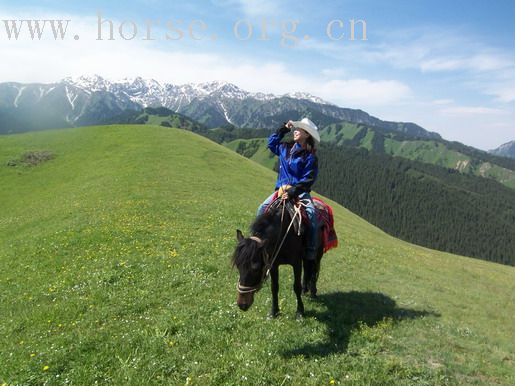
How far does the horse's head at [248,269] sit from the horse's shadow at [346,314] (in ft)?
6.12

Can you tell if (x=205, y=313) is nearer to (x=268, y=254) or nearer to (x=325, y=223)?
(x=268, y=254)

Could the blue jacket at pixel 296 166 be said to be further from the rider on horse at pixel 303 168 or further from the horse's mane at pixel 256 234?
the horse's mane at pixel 256 234

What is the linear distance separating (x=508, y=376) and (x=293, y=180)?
7.28 meters

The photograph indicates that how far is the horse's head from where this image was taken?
25.1 ft

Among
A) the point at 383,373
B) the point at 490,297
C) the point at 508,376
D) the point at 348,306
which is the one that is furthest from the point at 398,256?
the point at 383,373

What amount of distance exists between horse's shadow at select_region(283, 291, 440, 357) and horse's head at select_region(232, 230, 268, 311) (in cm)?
186

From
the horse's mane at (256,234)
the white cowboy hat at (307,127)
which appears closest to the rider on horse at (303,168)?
the white cowboy hat at (307,127)

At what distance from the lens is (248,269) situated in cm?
766

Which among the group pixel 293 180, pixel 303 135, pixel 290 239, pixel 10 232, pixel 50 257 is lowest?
pixel 10 232

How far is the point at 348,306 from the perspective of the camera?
11.8m

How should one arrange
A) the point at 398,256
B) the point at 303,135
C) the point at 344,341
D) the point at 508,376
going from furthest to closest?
the point at 398,256, the point at 303,135, the point at 344,341, the point at 508,376

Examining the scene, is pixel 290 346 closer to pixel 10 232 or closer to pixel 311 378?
pixel 311 378

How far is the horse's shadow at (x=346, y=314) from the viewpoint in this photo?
8656mm

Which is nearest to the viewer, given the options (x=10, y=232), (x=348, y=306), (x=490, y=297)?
(x=348, y=306)
